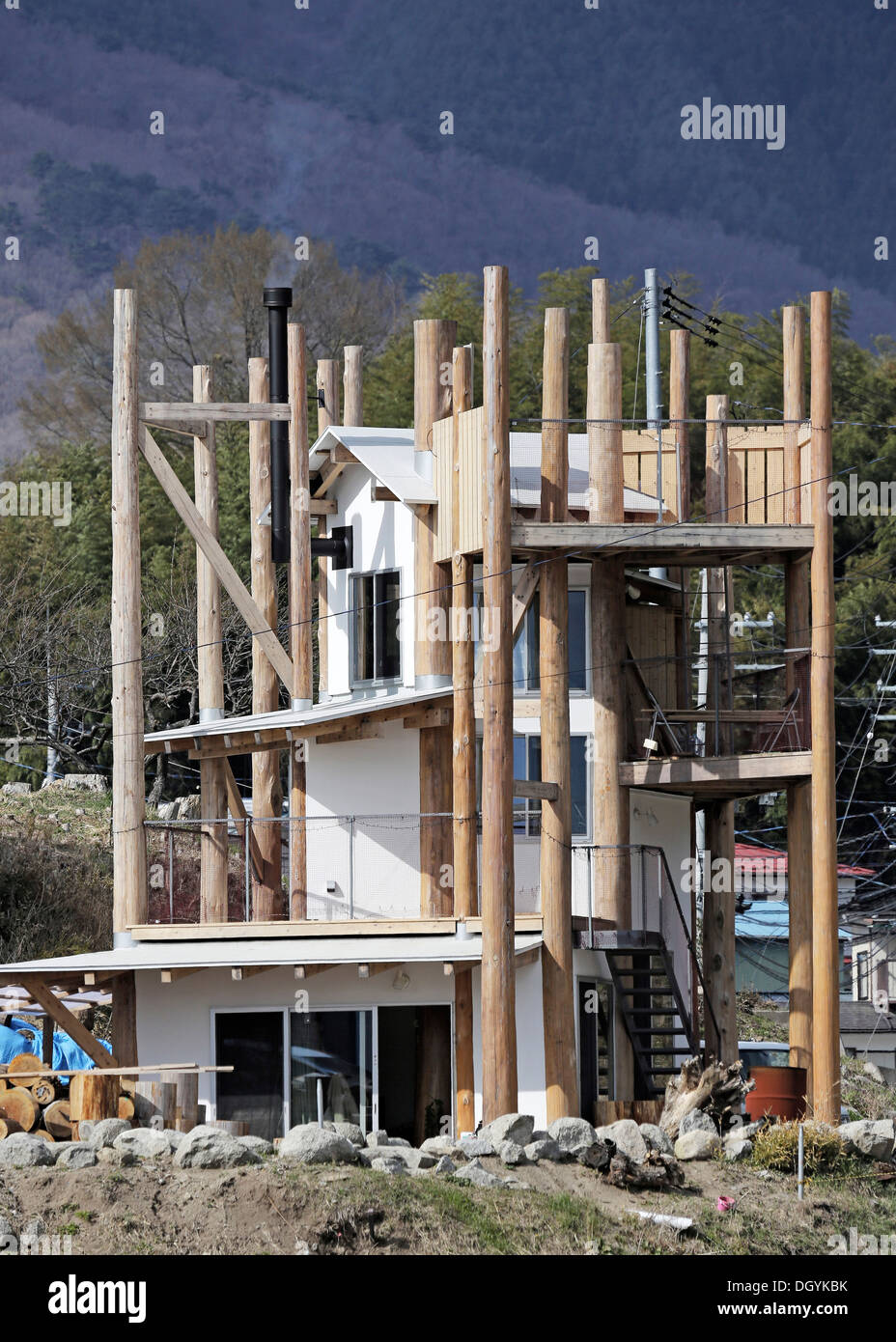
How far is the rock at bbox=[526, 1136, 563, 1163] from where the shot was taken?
2262cm

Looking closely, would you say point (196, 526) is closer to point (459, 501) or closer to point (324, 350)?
point (459, 501)

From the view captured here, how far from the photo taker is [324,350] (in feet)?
302

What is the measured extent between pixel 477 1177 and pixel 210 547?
40.5 ft

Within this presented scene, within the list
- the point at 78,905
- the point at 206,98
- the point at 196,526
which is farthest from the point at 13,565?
the point at 206,98

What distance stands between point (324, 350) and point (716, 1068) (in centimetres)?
7000

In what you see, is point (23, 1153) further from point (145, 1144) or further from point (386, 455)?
point (386, 455)

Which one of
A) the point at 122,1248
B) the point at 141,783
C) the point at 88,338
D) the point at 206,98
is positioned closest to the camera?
the point at 122,1248

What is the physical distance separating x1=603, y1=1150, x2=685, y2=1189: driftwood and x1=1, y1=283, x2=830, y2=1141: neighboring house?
8.75ft

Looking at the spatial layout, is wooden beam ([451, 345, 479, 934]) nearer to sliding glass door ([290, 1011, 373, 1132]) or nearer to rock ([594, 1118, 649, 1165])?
sliding glass door ([290, 1011, 373, 1132])

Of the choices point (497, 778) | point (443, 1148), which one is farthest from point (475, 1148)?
point (497, 778)

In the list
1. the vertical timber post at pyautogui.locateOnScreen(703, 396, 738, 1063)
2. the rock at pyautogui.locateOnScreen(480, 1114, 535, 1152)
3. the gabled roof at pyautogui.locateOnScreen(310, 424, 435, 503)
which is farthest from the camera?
the vertical timber post at pyautogui.locateOnScreen(703, 396, 738, 1063)

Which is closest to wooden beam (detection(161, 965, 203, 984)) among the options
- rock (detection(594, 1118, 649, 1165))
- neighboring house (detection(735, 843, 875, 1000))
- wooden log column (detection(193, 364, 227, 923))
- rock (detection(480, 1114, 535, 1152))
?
wooden log column (detection(193, 364, 227, 923))

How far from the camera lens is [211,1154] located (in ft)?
67.4

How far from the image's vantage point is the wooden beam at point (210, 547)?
3025 cm
